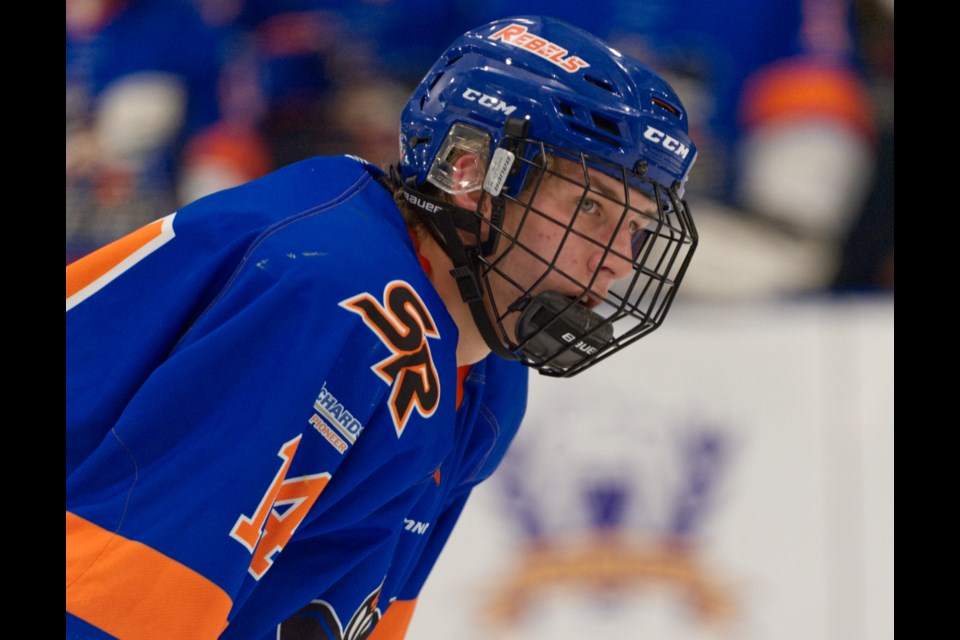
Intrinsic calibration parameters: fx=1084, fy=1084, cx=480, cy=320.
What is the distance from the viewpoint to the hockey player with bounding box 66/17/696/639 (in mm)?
1415

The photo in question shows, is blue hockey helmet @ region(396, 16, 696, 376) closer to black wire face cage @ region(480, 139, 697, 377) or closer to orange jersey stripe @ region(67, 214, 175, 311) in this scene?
black wire face cage @ region(480, 139, 697, 377)

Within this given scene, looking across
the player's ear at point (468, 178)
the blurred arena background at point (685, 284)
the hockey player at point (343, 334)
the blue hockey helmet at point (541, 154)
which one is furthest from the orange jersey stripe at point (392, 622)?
the blurred arena background at point (685, 284)

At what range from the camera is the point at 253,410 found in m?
1.46

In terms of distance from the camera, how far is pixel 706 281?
3.69 metres

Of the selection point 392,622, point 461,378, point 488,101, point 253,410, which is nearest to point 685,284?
point 461,378

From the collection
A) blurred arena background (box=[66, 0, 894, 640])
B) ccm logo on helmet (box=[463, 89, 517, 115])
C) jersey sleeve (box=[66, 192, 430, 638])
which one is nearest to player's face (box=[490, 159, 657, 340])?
ccm logo on helmet (box=[463, 89, 517, 115])

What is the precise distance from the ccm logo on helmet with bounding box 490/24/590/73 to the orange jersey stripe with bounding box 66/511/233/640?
1104mm

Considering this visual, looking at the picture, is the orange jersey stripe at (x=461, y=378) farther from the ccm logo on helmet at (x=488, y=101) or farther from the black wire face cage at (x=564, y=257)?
the ccm logo on helmet at (x=488, y=101)

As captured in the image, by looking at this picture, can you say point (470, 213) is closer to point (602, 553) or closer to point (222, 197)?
point (222, 197)

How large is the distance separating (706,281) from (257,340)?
2456mm

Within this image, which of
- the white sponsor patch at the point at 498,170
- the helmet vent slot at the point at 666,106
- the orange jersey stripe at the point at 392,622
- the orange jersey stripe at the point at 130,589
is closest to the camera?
the orange jersey stripe at the point at 130,589

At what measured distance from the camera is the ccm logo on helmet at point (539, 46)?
197cm

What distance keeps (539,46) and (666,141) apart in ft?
0.96

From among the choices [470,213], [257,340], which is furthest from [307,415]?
[470,213]
